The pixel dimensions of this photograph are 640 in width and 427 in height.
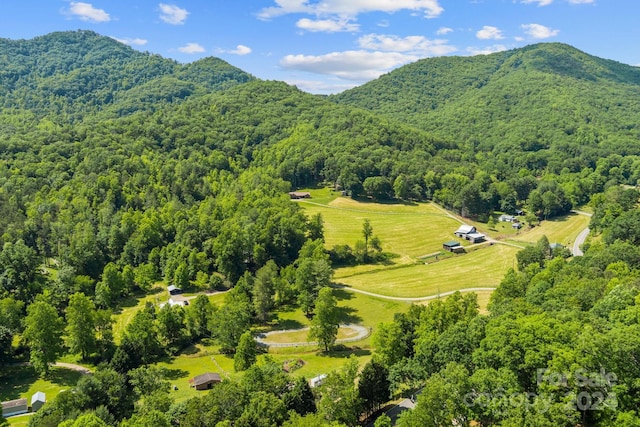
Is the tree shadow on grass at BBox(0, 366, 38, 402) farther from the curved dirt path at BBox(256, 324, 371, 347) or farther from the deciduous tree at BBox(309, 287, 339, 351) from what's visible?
the deciduous tree at BBox(309, 287, 339, 351)

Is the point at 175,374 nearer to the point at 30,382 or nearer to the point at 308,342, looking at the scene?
the point at 30,382

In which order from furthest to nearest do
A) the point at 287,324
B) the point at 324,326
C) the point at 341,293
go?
1. the point at 341,293
2. the point at 287,324
3. the point at 324,326

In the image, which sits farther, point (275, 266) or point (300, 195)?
point (300, 195)

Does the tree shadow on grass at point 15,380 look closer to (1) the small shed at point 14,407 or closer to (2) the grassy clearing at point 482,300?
(1) the small shed at point 14,407

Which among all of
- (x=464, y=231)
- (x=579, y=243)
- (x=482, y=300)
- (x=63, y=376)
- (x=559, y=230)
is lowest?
(x=63, y=376)

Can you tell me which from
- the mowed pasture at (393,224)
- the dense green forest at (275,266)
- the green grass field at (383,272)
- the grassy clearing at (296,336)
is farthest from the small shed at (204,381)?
the mowed pasture at (393,224)

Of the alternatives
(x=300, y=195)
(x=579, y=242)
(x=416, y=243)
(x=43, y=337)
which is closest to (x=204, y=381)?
(x=43, y=337)
